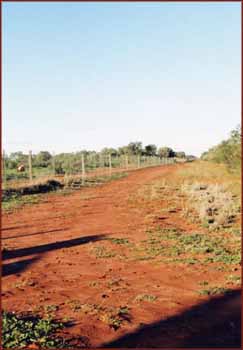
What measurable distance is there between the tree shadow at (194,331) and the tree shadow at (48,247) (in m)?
4.14

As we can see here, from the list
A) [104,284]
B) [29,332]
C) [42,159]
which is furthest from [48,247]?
[42,159]

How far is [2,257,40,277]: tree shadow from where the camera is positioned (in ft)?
25.2

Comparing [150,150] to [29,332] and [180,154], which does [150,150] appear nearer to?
[180,154]

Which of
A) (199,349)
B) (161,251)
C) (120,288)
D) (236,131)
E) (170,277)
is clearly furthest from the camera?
(236,131)

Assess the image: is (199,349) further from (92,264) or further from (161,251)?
(161,251)

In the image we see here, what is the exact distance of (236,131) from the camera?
75.2 feet

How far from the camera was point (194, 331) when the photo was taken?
5148 millimetres

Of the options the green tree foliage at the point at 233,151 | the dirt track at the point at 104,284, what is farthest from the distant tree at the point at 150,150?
the dirt track at the point at 104,284

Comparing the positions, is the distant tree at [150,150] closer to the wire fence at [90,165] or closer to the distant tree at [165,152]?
the distant tree at [165,152]

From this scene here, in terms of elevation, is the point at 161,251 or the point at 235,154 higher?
the point at 235,154

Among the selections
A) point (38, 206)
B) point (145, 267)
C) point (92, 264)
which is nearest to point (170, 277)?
point (145, 267)

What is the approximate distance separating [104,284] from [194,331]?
2.12 m

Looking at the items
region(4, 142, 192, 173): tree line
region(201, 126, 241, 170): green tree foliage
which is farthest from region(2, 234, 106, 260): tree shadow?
region(4, 142, 192, 173): tree line

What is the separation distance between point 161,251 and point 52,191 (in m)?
15.3
